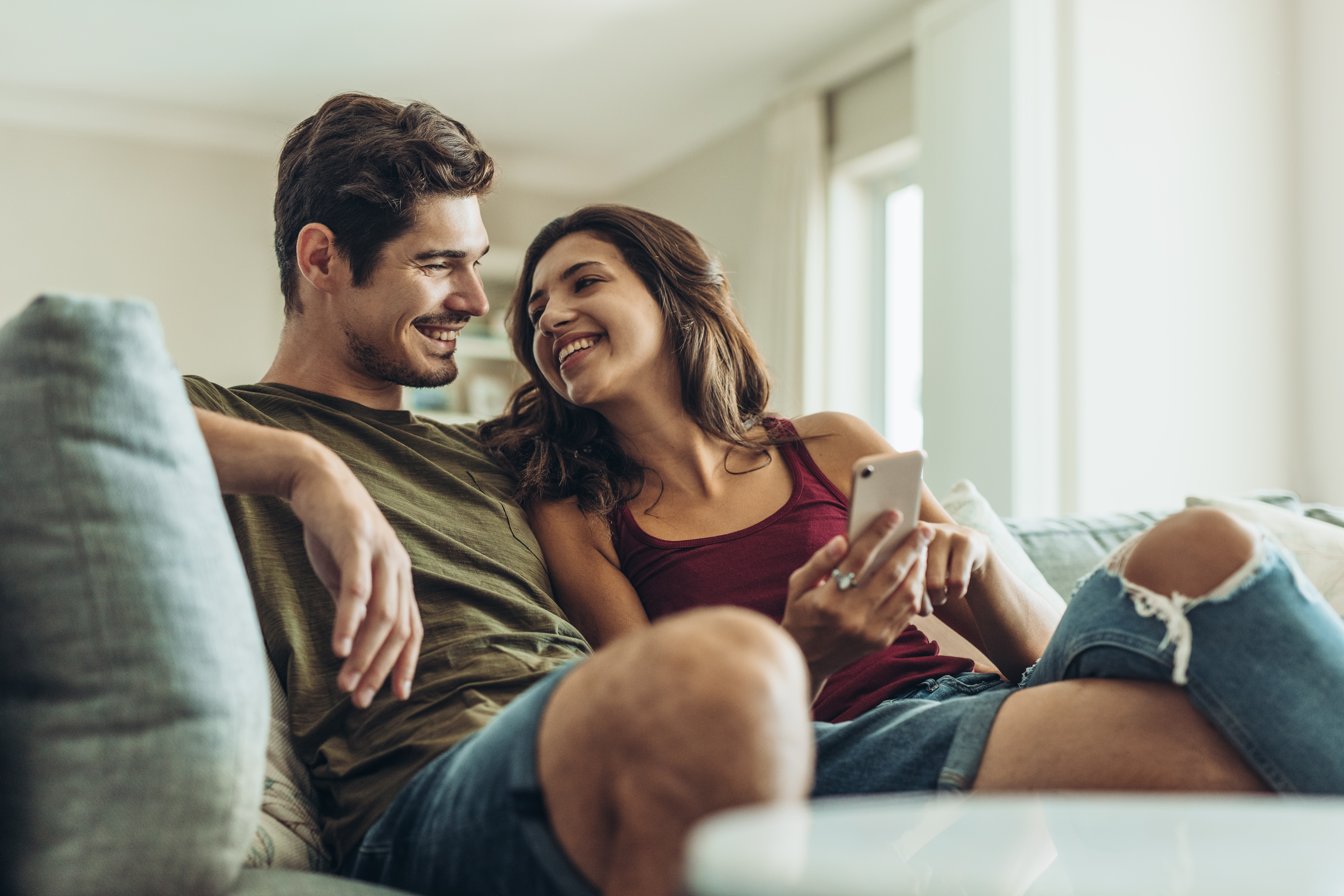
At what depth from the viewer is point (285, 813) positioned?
3.39 feet

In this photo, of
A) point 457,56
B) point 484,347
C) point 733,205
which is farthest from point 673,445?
point 484,347

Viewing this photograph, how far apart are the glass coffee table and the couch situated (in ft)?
1.32

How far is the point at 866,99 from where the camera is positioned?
4.66 m

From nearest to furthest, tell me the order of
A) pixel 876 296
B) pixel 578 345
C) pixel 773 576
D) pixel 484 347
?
pixel 773 576, pixel 578 345, pixel 876 296, pixel 484 347

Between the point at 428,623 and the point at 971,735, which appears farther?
the point at 428,623

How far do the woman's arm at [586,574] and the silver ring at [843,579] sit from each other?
37 cm

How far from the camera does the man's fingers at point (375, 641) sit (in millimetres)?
894

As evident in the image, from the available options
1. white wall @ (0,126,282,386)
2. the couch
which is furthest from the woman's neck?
white wall @ (0,126,282,386)

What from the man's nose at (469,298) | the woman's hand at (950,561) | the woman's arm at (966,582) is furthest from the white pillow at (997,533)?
the man's nose at (469,298)

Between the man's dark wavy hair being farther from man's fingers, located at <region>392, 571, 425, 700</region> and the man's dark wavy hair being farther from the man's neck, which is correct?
man's fingers, located at <region>392, 571, 425, 700</region>

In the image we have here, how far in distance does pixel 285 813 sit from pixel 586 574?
504 millimetres

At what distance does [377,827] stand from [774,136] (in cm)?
449

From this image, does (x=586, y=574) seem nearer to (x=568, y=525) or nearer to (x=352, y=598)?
(x=568, y=525)

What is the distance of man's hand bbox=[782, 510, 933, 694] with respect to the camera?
41.9 inches
